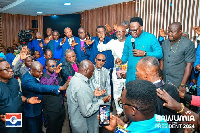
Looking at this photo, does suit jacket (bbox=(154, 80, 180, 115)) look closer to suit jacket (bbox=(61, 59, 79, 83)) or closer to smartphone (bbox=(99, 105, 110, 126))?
smartphone (bbox=(99, 105, 110, 126))

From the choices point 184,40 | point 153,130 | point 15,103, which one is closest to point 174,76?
point 184,40

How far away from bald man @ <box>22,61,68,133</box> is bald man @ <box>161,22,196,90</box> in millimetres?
1665

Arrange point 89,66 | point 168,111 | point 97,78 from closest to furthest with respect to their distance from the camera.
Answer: point 168,111 < point 89,66 < point 97,78

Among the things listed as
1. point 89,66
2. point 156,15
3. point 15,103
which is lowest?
point 15,103

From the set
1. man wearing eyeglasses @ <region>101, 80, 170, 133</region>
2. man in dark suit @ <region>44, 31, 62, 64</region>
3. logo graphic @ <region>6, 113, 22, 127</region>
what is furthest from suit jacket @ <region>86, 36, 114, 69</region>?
man wearing eyeglasses @ <region>101, 80, 170, 133</region>

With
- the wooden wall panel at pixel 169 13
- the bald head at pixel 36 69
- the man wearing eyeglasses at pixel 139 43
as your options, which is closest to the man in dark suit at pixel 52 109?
the bald head at pixel 36 69

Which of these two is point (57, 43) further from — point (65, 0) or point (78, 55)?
point (65, 0)

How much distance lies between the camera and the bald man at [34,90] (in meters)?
2.44

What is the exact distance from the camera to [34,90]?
2.43 metres

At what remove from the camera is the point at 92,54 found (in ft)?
14.3

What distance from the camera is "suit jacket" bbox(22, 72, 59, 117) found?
2.43 meters

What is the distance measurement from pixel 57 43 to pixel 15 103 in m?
3.40

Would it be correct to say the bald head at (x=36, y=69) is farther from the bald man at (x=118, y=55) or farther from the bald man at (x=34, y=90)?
the bald man at (x=118, y=55)

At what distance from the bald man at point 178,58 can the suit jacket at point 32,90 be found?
179cm
